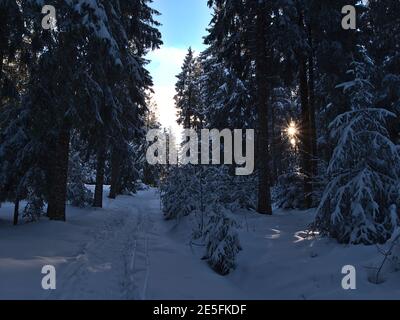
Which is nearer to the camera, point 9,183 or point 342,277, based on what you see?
point 342,277

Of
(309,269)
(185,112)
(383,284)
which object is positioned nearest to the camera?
(383,284)

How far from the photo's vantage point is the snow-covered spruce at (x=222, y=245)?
9.05 m

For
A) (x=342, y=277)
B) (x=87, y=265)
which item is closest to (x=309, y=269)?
(x=342, y=277)

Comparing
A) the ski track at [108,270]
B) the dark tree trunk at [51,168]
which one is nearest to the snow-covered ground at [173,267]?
the ski track at [108,270]

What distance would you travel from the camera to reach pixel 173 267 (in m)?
8.95

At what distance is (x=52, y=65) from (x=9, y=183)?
3810 millimetres

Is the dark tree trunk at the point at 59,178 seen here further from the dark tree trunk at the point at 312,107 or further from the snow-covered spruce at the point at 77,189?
the dark tree trunk at the point at 312,107

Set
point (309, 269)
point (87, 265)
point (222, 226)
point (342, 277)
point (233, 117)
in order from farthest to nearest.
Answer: point (233, 117)
point (222, 226)
point (87, 265)
point (309, 269)
point (342, 277)

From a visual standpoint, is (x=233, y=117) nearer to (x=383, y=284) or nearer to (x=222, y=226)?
(x=222, y=226)

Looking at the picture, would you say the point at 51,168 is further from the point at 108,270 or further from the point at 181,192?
the point at 108,270

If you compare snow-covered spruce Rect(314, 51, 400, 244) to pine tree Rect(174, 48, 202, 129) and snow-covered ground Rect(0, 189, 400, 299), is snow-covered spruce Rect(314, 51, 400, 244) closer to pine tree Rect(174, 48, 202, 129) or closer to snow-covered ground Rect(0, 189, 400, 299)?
snow-covered ground Rect(0, 189, 400, 299)

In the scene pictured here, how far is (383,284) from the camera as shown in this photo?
640 centimetres

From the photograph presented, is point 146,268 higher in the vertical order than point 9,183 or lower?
lower
